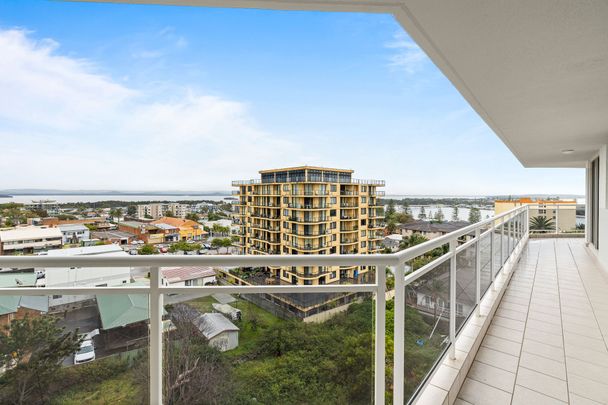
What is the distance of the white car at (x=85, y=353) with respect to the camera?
1.45 metres

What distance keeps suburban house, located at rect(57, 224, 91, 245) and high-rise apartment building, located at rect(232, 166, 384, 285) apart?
30.5 feet

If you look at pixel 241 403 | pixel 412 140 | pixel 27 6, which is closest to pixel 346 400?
pixel 241 403

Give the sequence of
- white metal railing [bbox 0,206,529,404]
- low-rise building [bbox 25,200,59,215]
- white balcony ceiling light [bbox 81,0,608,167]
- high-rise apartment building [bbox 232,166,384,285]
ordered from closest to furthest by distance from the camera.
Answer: white metal railing [bbox 0,206,529,404], white balcony ceiling light [bbox 81,0,608,167], low-rise building [bbox 25,200,59,215], high-rise apartment building [bbox 232,166,384,285]

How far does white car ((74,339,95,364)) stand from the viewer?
145cm

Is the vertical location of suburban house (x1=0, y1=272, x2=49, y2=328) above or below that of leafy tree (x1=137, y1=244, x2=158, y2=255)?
above

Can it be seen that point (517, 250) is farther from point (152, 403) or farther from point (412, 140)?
point (412, 140)

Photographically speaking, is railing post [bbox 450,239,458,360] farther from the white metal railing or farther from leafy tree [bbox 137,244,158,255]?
leafy tree [bbox 137,244,158,255]

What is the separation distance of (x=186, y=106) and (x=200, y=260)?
24.0 meters

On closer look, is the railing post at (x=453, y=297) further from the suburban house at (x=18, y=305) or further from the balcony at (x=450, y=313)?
the suburban house at (x=18, y=305)

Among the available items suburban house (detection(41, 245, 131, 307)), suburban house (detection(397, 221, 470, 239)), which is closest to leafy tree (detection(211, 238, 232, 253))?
suburban house (detection(397, 221, 470, 239))

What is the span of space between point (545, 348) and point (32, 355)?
3628mm

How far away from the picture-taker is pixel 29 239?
15.1 feet

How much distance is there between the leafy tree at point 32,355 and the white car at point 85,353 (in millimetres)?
25

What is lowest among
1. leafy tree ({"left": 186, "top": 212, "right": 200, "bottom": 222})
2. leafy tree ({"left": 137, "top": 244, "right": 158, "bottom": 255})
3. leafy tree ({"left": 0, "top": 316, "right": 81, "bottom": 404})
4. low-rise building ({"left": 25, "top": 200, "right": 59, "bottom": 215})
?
leafy tree ({"left": 137, "top": 244, "right": 158, "bottom": 255})
